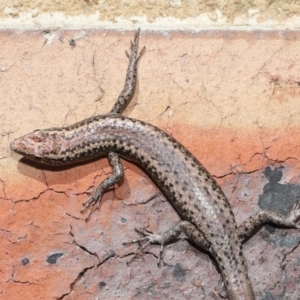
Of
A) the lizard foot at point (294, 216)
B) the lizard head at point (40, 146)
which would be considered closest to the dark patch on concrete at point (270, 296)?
the lizard foot at point (294, 216)

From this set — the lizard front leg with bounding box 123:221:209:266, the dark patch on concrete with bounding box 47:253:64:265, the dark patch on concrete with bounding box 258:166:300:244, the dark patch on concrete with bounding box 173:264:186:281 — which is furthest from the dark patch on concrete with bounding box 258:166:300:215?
the dark patch on concrete with bounding box 47:253:64:265

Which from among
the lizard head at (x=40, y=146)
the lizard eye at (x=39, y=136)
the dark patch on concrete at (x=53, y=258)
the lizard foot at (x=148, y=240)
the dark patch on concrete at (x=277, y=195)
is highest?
the lizard eye at (x=39, y=136)

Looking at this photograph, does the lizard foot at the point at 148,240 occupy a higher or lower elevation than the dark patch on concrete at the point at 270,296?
higher

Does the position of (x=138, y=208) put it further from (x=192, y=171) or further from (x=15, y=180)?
(x=15, y=180)

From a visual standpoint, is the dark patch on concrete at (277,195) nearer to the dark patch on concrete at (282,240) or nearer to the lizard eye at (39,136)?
the dark patch on concrete at (282,240)

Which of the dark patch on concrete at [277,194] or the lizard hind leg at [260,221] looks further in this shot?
the dark patch on concrete at [277,194]

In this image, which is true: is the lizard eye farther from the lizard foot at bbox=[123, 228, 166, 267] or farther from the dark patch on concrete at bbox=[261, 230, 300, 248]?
the dark patch on concrete at bbox=[261, 230, 300, 248]

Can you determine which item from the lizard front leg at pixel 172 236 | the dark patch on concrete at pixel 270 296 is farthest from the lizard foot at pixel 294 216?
the lizard front leg at pixel 172 236
